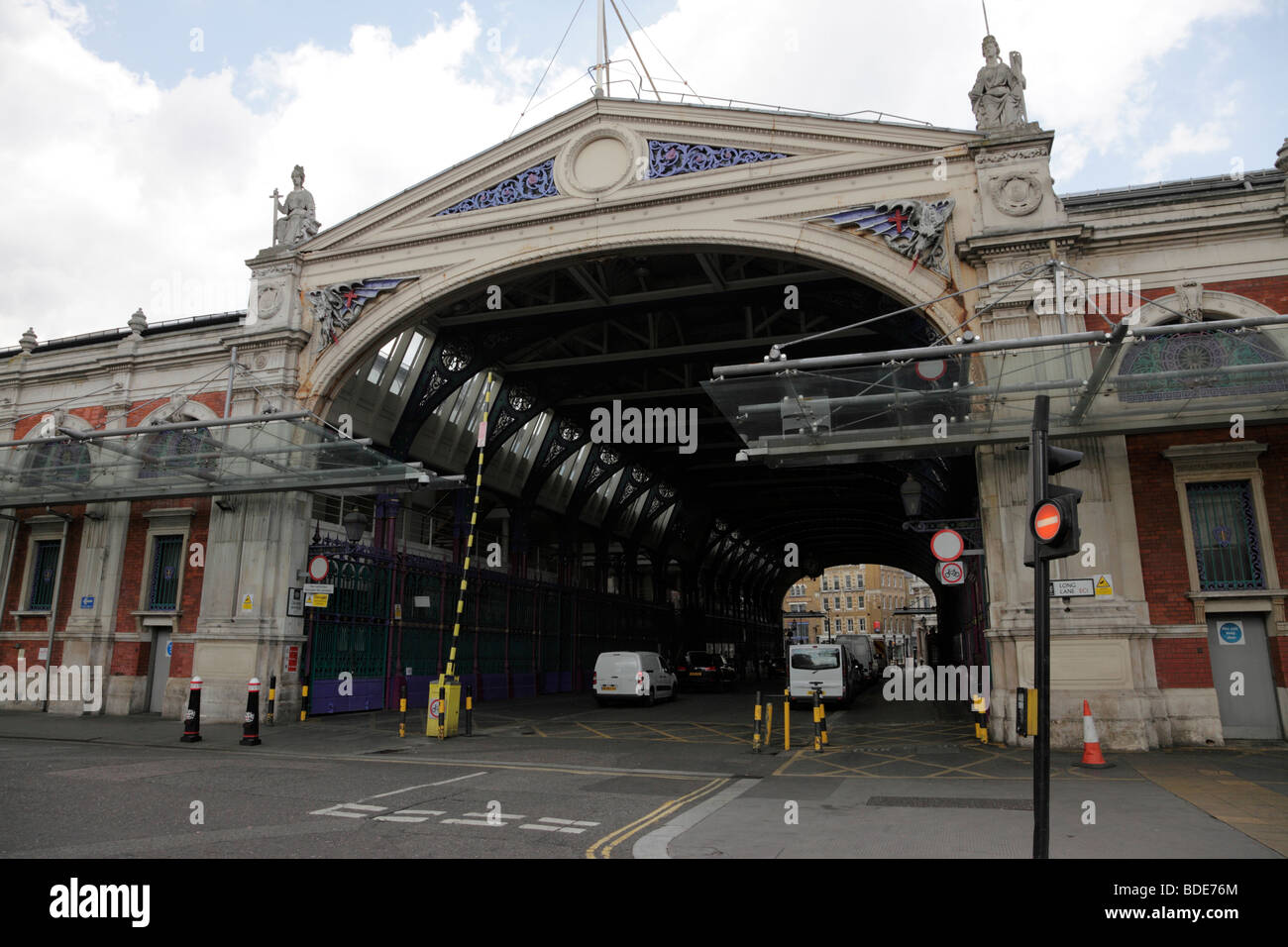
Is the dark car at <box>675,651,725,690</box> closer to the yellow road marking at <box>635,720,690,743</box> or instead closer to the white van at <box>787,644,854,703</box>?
the white van at <box>787,644,854,703</box>

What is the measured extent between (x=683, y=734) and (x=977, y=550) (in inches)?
279

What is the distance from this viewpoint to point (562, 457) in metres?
33.0

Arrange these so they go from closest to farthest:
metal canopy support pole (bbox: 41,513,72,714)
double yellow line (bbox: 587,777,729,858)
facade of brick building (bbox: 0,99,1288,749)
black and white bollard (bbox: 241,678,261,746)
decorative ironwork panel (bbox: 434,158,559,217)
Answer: double yellow line (bbox: 587,777,729,858), facade of brick building (bbox: 0,99,1288,749), black and white bollard (bbox: 241,678,261,746), decorative ironwork panel (bbox: 434,158,559,217), metal canopy support pole (bbox: 41,513,72,714)

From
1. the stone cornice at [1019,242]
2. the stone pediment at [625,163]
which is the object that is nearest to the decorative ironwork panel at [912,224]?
the stone cornice at [1019,242]

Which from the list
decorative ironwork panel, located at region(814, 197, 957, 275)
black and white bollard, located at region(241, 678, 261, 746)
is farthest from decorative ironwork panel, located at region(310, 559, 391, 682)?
decorative ironwork panel, located at region(814, 197, 957, 275)

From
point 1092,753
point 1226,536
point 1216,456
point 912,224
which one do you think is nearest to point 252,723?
point 1092,753

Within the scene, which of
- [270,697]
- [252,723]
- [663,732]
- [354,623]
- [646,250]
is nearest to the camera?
[252,723]

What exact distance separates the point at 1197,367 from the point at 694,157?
11144 millimetres

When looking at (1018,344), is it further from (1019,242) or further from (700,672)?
(700,672)

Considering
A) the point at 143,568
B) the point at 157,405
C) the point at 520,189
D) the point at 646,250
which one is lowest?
the point at 143,568

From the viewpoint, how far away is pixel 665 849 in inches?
267

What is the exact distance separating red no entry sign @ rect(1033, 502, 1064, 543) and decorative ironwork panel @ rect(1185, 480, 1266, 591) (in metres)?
11.8

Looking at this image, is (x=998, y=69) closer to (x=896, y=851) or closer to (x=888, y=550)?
(x=896, y=851)

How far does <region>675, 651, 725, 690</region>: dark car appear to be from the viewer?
37.1 metres
